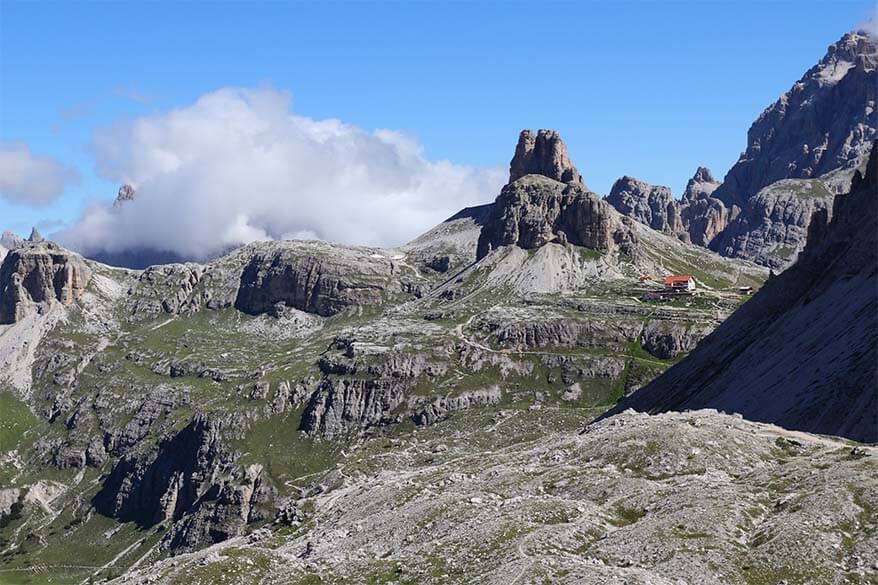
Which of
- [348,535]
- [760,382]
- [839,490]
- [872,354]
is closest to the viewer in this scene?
[839,490]

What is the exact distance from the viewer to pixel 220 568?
92.8m

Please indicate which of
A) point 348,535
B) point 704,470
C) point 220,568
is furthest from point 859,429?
point 220,568

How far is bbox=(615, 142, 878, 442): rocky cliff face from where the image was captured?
135250mm

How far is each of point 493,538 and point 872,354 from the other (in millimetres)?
82418

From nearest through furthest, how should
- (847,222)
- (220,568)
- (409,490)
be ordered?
1. (220,568)
2. (409,490)
3. (847,222)

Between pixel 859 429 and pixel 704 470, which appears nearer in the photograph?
pixel 704 470

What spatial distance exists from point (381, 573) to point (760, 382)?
104513mm

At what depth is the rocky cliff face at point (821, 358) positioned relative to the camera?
444ft

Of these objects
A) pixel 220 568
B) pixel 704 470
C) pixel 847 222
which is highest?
pixel 847 222

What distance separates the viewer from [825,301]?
177m

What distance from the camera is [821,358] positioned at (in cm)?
15550

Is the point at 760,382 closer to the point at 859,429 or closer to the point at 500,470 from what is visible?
the point at 859,429

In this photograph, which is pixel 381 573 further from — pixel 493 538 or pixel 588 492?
pixel 588 492

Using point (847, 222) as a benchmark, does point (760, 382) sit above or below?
below
